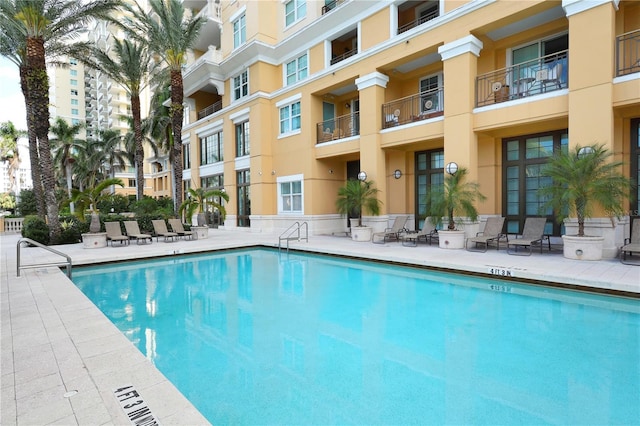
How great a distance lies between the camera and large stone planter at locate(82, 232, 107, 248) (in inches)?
538

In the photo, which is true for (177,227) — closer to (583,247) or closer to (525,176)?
(525,176)

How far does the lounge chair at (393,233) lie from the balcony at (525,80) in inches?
208

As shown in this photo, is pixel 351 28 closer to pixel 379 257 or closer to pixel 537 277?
pixel 379 257

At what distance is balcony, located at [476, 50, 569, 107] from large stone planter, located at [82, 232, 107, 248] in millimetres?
14845

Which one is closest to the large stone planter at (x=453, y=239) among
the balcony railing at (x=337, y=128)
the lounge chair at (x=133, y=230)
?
the balcony railing at (x=337, y=128)

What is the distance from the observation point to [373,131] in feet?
49.4

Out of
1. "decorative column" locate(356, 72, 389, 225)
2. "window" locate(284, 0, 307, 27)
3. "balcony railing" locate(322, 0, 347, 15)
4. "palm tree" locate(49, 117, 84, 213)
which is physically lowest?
"decorative column" locate(356, 72, 389, 225)

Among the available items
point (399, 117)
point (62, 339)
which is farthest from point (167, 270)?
point (399, 117)

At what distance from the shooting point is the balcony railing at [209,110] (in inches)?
949

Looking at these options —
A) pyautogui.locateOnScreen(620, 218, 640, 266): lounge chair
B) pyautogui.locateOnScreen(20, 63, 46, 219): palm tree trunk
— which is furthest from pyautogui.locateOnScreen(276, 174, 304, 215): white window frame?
pyautogui.locateOnScreen(620, 218, 640, 266): lounge chair

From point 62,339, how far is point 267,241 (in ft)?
35.5

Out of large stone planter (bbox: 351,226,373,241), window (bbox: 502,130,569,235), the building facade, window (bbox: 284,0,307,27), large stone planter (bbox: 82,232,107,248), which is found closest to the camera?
the building facade

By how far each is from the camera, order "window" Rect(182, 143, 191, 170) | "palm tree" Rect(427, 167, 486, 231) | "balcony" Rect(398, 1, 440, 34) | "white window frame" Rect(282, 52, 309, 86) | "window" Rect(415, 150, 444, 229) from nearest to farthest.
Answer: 1. "palm tree" Rect(427, 167, 486, 231)
2. "balcony" Rect(398, 1, 440, 34)
3. "window" Rect(415, 150, 444, 229)
4. "white window frame" Rect(282, 52, 309, 86)
5. "window" Rect(182, 143, 191, 170)

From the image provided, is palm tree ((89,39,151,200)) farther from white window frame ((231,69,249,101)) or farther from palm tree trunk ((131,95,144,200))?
white window frame ((231,69,249,101))
